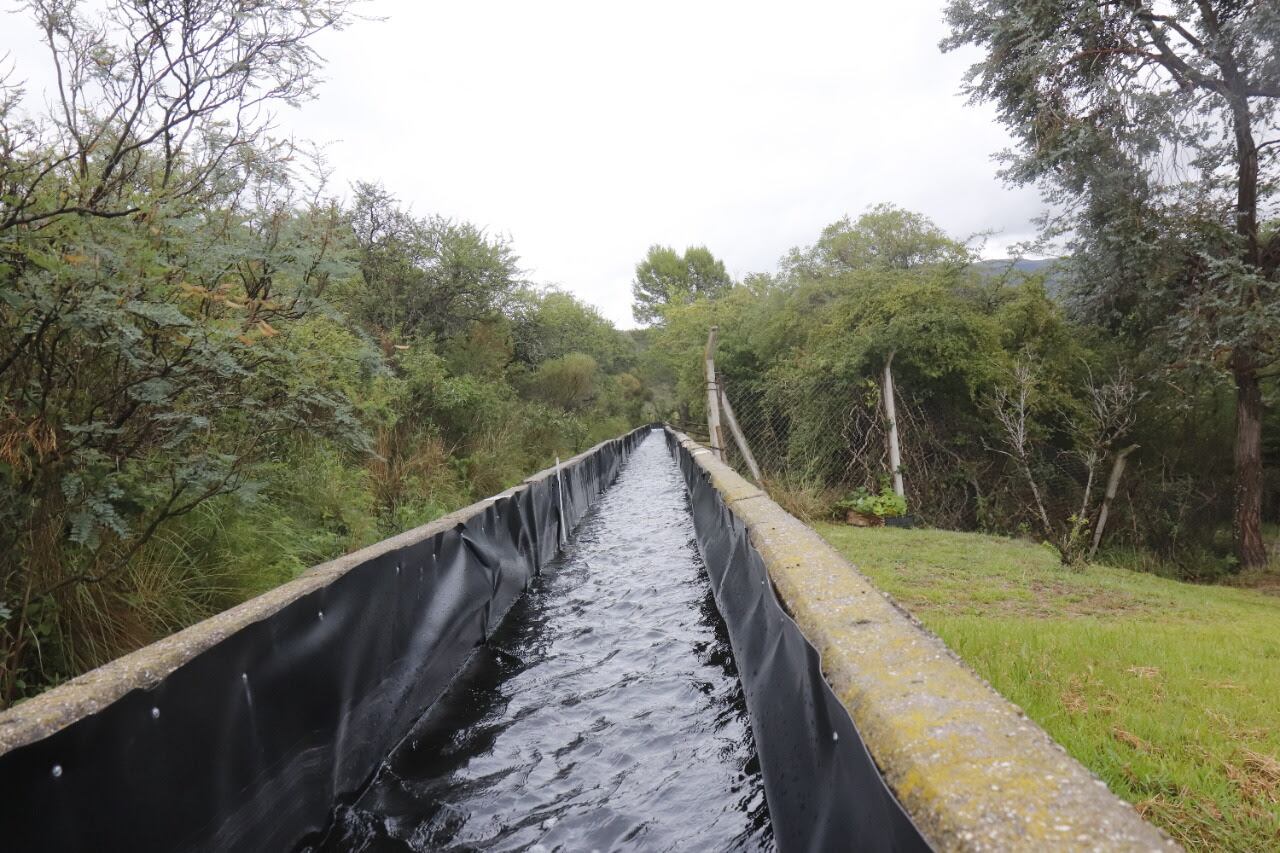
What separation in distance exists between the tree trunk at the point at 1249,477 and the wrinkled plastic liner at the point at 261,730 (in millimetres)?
10591

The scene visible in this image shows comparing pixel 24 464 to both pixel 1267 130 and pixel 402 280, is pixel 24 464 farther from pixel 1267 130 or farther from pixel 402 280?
pixel 1267 130

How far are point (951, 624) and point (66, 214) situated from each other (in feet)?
14.3

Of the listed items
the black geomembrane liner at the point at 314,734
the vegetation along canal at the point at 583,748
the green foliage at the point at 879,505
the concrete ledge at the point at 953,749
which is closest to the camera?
the concrete ledge at the point at 953,749

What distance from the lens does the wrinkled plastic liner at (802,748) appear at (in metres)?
1.23

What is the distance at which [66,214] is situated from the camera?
2330 millimetres

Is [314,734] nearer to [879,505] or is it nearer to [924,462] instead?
[879,505]

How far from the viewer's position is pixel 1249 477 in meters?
8.70

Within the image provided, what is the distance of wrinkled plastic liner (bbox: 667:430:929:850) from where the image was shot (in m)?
1.23

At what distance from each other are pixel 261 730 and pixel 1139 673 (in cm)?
342

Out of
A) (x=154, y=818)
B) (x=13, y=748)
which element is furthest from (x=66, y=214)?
(x=154, y=818)

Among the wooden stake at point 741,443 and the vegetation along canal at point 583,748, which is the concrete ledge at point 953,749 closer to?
the vegetation along canal at point 583,748

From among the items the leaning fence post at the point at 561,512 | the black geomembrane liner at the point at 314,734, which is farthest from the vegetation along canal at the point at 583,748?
the leaning fence post at the point at 561,512

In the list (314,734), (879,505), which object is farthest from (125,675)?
(879,505)

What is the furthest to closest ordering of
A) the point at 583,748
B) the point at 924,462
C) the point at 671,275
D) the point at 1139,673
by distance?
1. the point at 671,275
2. the point at 924,462
3. the point at 1139,673
4. the point at 583,748
